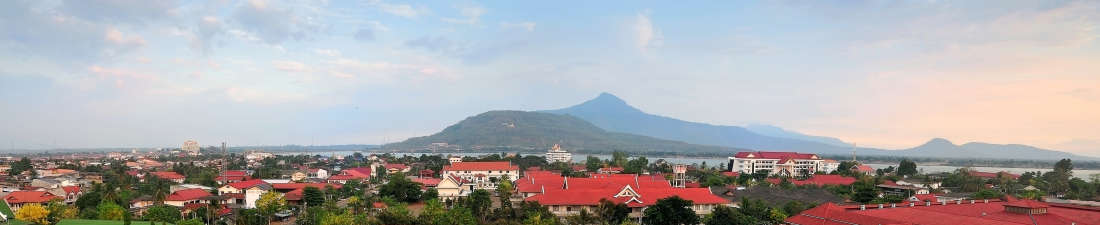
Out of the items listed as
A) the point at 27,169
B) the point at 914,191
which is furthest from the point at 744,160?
the point at 27,169

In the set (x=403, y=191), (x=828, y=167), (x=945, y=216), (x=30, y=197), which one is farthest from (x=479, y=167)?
(x=828, y=167)

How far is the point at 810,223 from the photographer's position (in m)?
21.9

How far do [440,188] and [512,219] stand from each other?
572 inches

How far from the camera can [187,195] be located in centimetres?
3378

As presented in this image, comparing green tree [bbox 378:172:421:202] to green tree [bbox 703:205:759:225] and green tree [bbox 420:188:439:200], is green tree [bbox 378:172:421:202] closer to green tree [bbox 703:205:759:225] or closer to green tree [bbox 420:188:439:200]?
green tree [bbox 420:188:439:200]

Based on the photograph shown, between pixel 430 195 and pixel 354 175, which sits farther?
pixel 354 175

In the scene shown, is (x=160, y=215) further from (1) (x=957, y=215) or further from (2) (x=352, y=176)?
(1) (x=957, y=215)

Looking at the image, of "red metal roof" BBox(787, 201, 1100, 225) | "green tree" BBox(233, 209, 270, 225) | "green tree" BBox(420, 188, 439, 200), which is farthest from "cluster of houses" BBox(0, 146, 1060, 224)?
"green tree" BBox(233, 209, 270, 225)

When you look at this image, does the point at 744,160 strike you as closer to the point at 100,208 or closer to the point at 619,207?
the point at 619,207

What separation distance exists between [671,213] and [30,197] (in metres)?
31.4

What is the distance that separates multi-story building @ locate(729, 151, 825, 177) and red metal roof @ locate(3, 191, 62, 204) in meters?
55.3

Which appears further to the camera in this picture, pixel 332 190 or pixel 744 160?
pixel 744 160

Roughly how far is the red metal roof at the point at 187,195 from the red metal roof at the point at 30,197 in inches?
234

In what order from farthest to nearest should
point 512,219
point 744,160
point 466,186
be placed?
point 744,160, point 466,186, point 512,219
